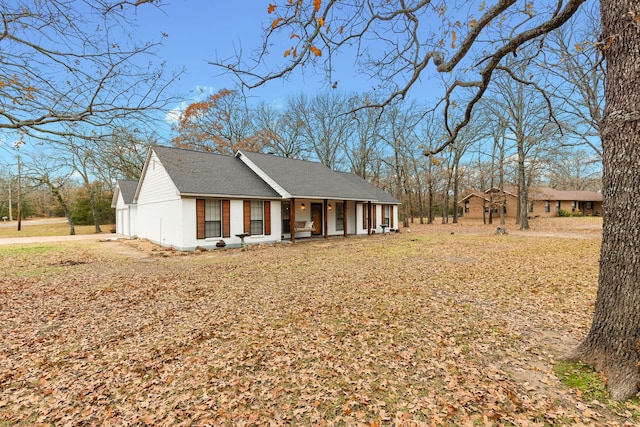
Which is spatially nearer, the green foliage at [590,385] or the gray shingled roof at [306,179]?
the green foliage at [590,385]

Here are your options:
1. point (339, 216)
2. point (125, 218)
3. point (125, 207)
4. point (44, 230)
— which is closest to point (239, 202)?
point (339, 216)

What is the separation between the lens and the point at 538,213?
35.8 metres

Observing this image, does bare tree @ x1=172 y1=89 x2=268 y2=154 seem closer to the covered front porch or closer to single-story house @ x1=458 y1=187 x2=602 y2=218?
the covered front porch

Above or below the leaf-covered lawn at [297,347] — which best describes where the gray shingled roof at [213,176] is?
above

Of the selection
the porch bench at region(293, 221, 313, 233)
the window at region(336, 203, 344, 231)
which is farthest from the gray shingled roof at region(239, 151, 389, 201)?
the porch bench at region(293, 221, 313, 233)

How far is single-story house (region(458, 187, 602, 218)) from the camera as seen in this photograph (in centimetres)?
3428

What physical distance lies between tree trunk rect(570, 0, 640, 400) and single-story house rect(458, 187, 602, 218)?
33844mm

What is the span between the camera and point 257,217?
14.3 meters

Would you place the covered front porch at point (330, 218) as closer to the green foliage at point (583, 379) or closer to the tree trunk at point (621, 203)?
the green foliage at point (583, 379)

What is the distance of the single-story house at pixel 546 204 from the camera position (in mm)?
34281

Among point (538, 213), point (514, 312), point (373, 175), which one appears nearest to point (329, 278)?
point (514, 312)

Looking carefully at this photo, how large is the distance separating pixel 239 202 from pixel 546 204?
1513 inches

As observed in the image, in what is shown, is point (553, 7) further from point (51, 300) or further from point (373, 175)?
point (373, 175)

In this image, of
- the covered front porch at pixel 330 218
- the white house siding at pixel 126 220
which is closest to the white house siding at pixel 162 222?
the white house siding at pixel 126 220
